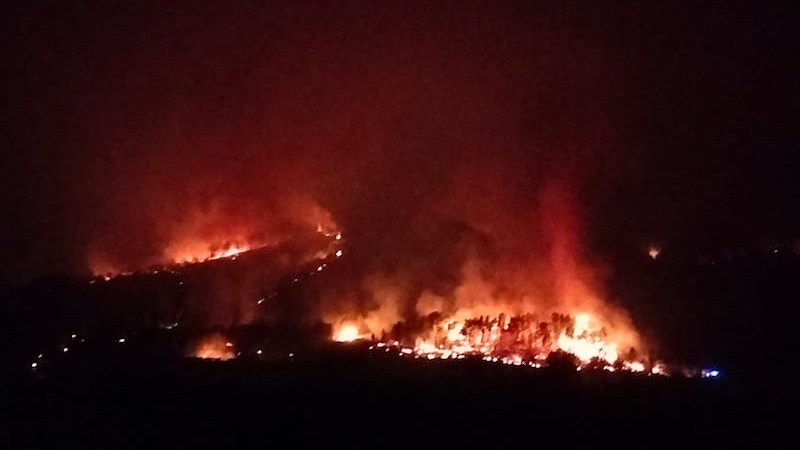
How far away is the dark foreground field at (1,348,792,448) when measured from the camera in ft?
35.2

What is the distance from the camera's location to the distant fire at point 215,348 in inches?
524

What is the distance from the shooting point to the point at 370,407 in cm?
1127

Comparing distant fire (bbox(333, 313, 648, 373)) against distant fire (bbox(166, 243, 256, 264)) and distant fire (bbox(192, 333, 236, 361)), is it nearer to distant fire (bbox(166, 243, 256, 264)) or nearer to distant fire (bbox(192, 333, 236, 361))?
distant fire (bbox(192, 333, 236, 361))

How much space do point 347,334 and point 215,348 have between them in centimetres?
172

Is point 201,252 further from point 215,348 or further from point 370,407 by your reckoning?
point 370,407

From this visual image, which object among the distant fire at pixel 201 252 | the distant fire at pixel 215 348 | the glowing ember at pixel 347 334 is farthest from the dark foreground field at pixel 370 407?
the distant fire at pixel 201 252

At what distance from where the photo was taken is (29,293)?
51.3 feet

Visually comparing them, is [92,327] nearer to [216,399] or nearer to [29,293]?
[29,293]

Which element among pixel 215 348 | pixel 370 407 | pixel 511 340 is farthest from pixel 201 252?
pixel 370 407

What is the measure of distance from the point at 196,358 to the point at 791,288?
306 inches

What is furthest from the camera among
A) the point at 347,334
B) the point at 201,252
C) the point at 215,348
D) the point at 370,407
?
the point at 201,252

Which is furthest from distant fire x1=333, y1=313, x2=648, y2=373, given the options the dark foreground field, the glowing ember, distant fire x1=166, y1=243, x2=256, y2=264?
distant fire x1=166, y1=243, x2=256, y2=264

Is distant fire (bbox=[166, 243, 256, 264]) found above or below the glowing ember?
above

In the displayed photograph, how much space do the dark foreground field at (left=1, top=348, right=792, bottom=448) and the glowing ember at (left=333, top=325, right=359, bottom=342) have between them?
1.29 meters
